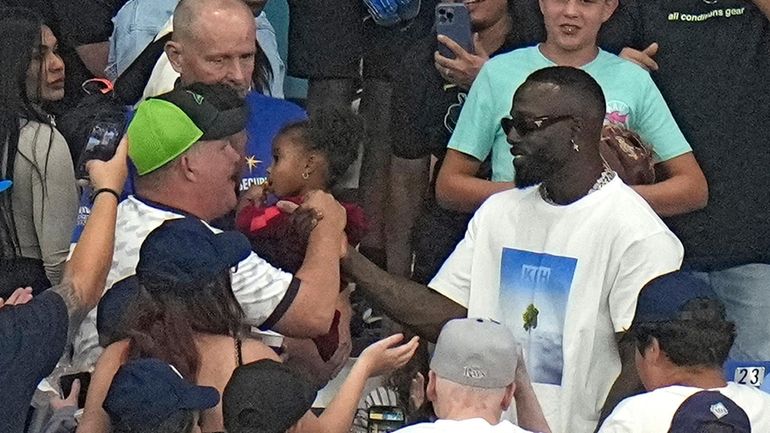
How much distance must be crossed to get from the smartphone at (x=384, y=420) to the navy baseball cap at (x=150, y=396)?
1461 mm

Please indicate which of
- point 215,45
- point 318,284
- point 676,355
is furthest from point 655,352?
point 215,45

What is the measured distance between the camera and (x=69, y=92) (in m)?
6.88

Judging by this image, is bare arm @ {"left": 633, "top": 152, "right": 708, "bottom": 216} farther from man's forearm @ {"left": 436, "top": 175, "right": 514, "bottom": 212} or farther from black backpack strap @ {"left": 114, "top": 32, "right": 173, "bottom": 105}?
black backpack strap @ {"left": 114, "top": 32, "right": 173, "bottom": 105}

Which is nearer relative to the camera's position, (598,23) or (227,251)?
(227,251)

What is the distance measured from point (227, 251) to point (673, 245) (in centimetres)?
132

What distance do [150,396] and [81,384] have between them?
3.13ft

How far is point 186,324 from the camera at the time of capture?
4.40 metres

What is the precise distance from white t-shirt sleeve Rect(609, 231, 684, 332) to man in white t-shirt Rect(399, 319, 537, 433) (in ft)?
1.81

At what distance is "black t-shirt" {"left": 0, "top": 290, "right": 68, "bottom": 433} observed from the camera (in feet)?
13.8

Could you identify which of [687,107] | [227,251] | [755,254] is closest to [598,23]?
[687,107]

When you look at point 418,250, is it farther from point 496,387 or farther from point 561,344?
point 496,387

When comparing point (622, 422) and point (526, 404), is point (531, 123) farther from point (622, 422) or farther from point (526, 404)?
point (622, 422)

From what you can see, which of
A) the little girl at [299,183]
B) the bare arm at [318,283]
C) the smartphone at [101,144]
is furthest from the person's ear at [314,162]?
the smartphone at [101,144]

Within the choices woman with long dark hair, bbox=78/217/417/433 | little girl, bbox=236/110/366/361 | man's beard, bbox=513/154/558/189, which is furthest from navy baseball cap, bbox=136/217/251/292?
man's beard, bbox=513/154/558/189
